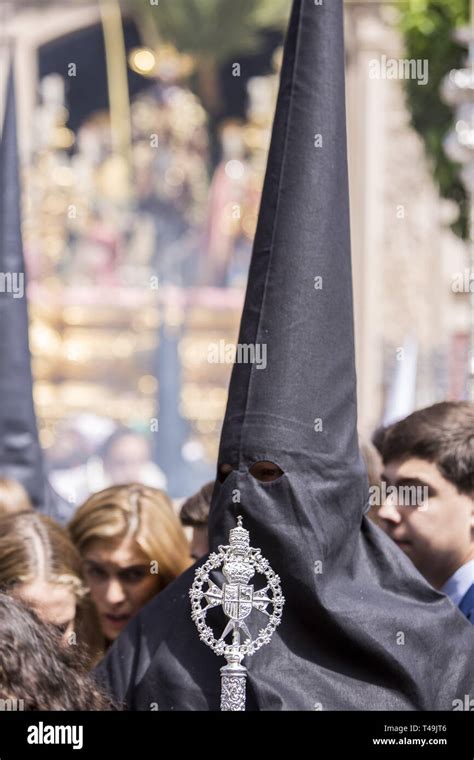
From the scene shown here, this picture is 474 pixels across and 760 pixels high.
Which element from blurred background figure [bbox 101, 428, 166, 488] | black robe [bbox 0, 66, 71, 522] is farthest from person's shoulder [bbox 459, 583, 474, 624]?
blurred background figure [bbox 101, 428, 166, 488]

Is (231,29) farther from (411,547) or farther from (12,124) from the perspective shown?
(411,547)

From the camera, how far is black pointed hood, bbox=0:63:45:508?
13.2ft

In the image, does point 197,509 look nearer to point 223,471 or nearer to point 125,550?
point 125,550

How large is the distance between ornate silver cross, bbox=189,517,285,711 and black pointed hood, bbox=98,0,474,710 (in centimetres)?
2

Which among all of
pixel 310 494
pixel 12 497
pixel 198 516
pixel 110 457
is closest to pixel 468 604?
pixel 310 494

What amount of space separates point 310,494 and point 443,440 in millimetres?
706

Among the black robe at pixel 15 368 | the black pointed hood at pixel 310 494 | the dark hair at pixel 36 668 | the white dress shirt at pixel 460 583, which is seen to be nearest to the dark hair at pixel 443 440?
the white dress shirt at pixel 460 583

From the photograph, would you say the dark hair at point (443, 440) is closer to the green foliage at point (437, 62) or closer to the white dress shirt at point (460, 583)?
the white dress shirt at point (460, 583)

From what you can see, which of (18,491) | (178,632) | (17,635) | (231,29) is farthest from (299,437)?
(231,29)

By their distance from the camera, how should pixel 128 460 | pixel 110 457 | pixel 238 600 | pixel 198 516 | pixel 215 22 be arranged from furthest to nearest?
pixel 215 22 < pixel 110 457 < pixel 128 460 < pixel 198 516 < pixel 238 600

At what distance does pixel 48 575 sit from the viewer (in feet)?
9.62

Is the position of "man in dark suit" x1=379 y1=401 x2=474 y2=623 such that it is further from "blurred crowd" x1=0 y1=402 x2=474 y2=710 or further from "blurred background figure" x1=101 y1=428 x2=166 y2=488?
"blurred background figure" x1=101 y1=428 x2=166 y2=488

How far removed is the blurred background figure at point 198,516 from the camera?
3.25 metres

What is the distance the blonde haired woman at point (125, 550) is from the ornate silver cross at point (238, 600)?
45.3 inches
